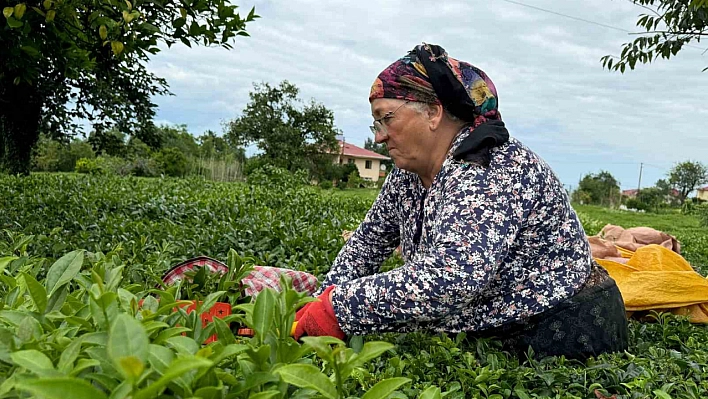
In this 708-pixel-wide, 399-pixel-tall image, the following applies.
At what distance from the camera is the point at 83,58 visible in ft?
17.6

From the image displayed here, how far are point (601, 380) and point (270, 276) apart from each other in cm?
142

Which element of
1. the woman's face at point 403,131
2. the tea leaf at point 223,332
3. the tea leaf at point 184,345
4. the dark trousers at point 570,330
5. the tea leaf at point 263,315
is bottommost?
the dark trousers at point 570,330

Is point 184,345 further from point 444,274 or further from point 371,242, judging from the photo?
point 371,242

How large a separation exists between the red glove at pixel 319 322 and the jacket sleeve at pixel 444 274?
24mm

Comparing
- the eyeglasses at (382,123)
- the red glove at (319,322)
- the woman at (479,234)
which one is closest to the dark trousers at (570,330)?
the woman at (479,234)

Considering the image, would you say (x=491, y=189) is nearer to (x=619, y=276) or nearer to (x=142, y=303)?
(x=142, y=303)

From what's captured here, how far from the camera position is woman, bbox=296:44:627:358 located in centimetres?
198

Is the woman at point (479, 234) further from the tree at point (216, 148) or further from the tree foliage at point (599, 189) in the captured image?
the tree at point (216, 148)

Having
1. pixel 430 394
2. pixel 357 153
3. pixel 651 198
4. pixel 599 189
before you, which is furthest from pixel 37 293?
pixel 357 153

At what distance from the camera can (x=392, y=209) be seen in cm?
274

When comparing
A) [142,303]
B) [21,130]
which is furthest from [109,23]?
[21,130]

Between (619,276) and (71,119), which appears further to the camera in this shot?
(71,119)

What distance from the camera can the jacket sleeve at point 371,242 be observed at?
275 cm

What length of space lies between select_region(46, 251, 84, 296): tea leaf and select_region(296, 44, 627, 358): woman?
0.99 m
